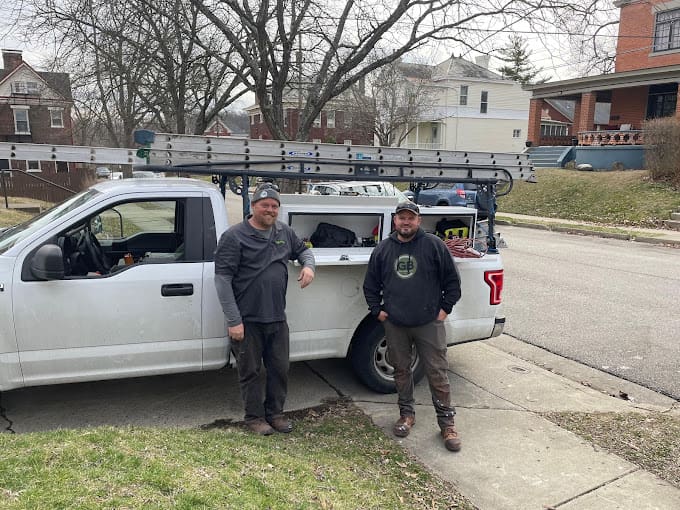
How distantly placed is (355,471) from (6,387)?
2.45 m

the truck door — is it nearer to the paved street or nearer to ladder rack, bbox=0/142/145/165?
ladder rack, bbox=0/142/145/165

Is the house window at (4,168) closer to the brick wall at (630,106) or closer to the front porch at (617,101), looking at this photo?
the front porch at (617,101)

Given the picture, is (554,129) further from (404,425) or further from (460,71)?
(404,425)

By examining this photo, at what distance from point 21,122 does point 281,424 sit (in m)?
46.1

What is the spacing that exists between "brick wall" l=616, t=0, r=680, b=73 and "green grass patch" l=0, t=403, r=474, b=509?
92.2 ft

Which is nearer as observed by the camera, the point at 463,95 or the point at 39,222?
the point at 39,222

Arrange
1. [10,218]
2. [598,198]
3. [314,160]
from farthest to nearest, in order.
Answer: [598,198] → [10,218] → [314,160]

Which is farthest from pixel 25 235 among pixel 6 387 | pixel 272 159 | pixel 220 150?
pixel 272 159

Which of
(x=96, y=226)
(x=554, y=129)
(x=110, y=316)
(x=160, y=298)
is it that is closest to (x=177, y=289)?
(x=160, y=298)

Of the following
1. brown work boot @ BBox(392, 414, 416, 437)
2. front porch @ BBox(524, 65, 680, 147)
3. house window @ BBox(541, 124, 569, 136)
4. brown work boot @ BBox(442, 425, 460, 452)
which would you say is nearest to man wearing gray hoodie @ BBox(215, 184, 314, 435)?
brown work boot @ BBox(392, 414, 416, 437)

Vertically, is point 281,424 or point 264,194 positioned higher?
point 264,194

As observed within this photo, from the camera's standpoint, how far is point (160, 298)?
158 inches

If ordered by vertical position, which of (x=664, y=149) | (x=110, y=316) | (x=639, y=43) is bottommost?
(x=110, y=316)

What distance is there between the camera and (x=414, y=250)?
3.98 m
